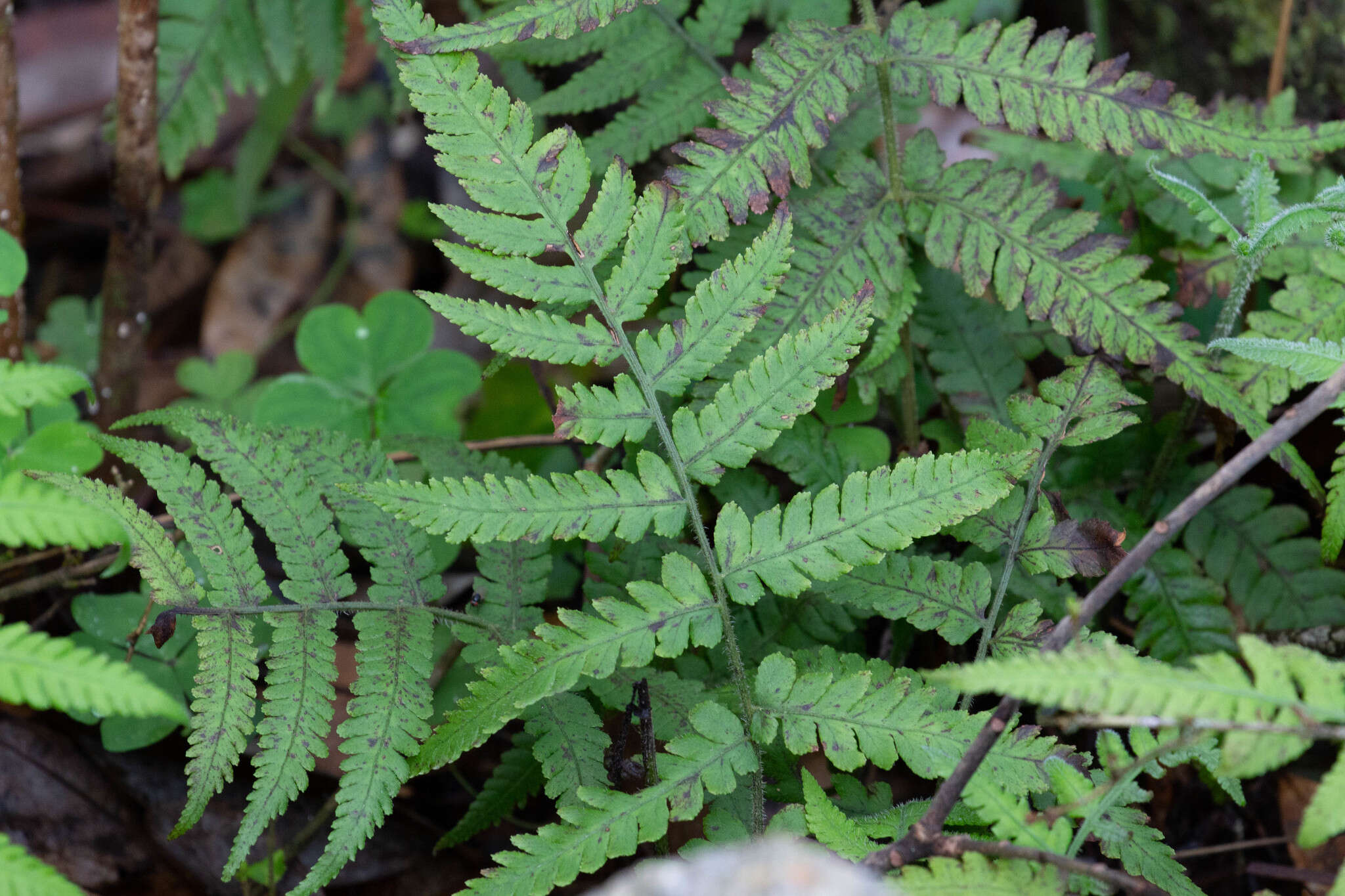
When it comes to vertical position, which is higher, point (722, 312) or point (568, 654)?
point (722, 312)

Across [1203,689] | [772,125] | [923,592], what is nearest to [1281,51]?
[772,125]

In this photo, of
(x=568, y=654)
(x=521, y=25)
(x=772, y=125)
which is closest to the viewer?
(x=568, y=654)

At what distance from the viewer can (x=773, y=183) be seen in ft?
6.12

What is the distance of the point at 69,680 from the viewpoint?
1214 mm

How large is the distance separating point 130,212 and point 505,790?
1826mm

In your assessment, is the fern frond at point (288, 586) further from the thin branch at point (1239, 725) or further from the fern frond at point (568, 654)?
the thin branch at point (1239, 725)

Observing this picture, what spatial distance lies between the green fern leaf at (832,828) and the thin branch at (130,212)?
2225mm

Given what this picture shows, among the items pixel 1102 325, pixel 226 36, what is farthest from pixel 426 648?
pixel 226 36

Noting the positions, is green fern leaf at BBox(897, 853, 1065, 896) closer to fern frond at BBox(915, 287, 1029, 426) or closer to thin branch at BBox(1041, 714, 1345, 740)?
thin branch at BBox(1041, 714, 1345, 740)

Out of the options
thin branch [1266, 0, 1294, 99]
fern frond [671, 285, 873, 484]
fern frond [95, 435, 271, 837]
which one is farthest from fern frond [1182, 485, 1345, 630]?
fern frond [95, 435, 271, 837]

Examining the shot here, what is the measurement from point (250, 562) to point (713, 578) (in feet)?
2.84

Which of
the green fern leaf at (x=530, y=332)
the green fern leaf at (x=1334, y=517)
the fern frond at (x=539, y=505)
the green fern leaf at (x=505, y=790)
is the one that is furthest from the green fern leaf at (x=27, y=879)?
the green fern leaf at (x=1334, y=517)

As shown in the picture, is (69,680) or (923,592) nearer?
(69,680)

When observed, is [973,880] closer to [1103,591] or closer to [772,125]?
[1103,591]
